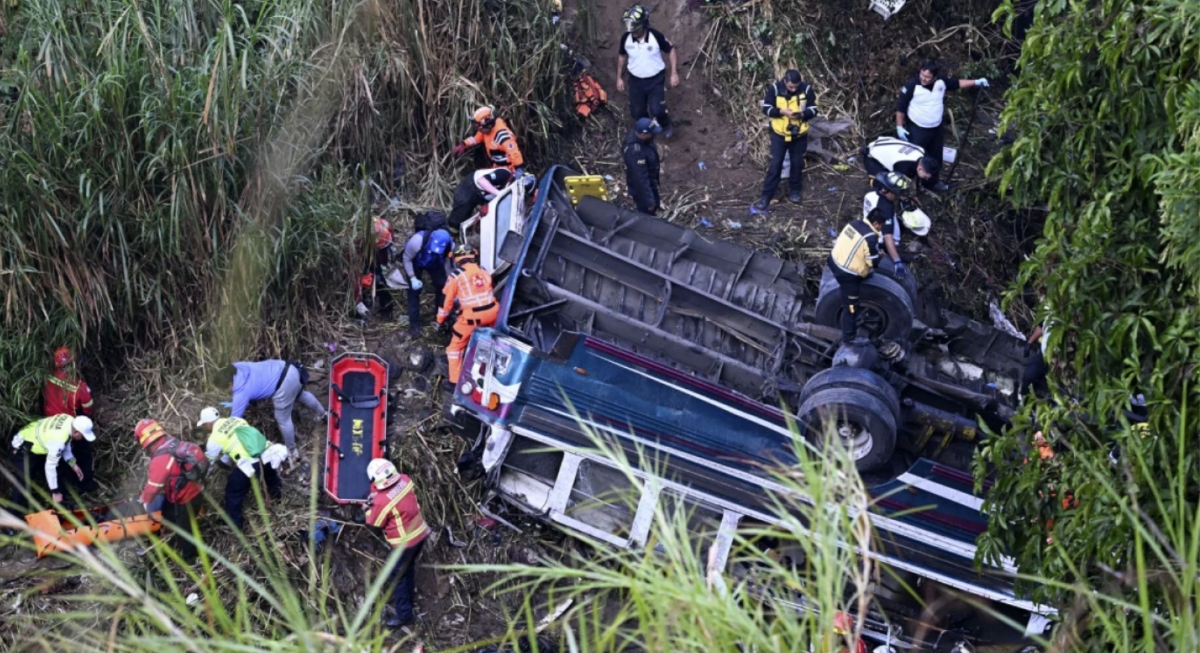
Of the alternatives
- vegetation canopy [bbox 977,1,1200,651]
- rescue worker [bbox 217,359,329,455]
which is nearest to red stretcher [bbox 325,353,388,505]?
rescue worker [bbox 217,359,329,455]

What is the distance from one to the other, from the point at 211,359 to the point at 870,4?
23.5 ft

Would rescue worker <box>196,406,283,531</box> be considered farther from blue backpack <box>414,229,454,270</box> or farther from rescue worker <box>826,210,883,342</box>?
rescue worker <box>826,210,883,342</box>

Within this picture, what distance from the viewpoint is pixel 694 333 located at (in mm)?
8492

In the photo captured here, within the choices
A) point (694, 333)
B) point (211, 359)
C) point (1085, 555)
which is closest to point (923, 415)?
point (694, 333)

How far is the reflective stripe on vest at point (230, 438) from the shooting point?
7688mm

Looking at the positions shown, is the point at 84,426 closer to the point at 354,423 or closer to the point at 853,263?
the point at 354,423

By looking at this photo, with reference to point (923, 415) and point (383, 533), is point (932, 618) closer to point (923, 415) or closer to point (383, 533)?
point (923, 415)

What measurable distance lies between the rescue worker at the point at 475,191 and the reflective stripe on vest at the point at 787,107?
7.48 feet

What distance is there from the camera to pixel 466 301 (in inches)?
340

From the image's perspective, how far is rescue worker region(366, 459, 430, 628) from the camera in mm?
7266

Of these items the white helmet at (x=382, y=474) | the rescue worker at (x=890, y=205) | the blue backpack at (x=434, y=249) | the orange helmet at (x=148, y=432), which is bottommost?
the orange helmet at (x=148, y=432)

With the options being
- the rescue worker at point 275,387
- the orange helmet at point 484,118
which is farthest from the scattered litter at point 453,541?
the orange helmet at point 484,118

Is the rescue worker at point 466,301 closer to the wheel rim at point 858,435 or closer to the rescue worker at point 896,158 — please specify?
the wheel rim at point 858,435

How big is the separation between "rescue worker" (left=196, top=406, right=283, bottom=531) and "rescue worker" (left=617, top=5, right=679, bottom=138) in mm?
5069
